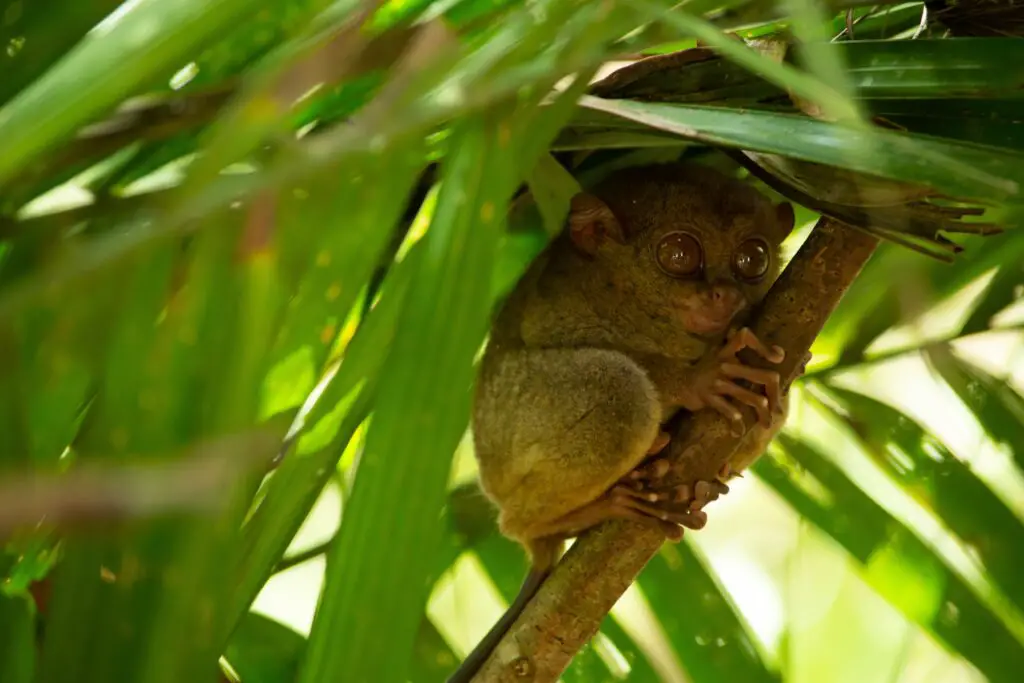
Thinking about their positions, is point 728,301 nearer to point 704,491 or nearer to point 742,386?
point 742,386

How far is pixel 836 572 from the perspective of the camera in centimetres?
295

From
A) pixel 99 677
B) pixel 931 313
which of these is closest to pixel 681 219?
pixel 931 313

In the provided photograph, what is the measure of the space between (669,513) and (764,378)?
0.33 m

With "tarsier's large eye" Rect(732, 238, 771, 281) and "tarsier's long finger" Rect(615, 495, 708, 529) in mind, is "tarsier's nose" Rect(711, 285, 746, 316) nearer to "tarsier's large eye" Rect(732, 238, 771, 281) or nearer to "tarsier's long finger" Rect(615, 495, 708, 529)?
"tarsier's large eye" Rect(732, 238, 771, 281)

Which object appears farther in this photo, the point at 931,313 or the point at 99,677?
the point at 931,313

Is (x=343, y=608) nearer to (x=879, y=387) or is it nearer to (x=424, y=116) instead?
(x=424, y=116)

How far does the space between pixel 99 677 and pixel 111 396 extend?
231 mm

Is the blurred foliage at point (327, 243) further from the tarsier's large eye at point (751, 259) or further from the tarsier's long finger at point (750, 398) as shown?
the tarsier's large eye at point (751, 259)

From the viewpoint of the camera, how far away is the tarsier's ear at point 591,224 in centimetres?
251

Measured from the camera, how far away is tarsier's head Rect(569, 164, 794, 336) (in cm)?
263

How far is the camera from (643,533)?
7.09 ft

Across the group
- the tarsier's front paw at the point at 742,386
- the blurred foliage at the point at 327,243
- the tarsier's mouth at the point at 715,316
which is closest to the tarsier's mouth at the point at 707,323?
the tarsier's mouth at the point at 715,316

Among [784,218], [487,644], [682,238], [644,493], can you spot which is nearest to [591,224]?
[682,238]

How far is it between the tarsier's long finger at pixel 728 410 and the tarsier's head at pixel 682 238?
16.2 inches
